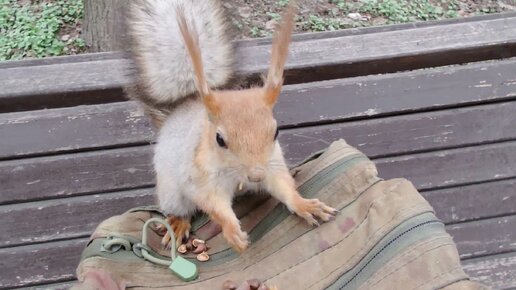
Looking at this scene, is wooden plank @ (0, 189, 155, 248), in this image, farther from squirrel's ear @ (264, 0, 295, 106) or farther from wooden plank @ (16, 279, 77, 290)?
squirrel's ear @ (264, 0, 295, 106)

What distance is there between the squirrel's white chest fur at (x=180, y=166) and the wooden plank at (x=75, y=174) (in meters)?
0.08

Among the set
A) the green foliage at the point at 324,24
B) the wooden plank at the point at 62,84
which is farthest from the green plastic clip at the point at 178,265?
the green foliage at the point at 324,24

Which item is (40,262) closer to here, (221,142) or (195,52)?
(221,142)

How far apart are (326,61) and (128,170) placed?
51cm

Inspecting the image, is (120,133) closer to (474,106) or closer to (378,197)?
(378,197)

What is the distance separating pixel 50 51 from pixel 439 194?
1.57 meters

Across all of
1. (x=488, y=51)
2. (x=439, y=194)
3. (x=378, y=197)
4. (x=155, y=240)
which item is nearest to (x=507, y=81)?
(x=488, y=51)

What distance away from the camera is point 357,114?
1441 mm

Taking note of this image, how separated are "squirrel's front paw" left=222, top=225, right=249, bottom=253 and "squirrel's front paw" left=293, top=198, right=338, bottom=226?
109 millimetres

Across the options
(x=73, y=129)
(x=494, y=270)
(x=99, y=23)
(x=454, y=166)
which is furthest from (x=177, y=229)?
(x=99, y=23)

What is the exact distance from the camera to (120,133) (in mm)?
1366

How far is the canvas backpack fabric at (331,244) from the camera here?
943mm

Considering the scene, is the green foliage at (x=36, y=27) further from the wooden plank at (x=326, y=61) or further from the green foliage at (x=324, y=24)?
the wooden plank at (x=326, y=61)

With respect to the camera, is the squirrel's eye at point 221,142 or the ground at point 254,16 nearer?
the squirrel's eye at point 221,142
